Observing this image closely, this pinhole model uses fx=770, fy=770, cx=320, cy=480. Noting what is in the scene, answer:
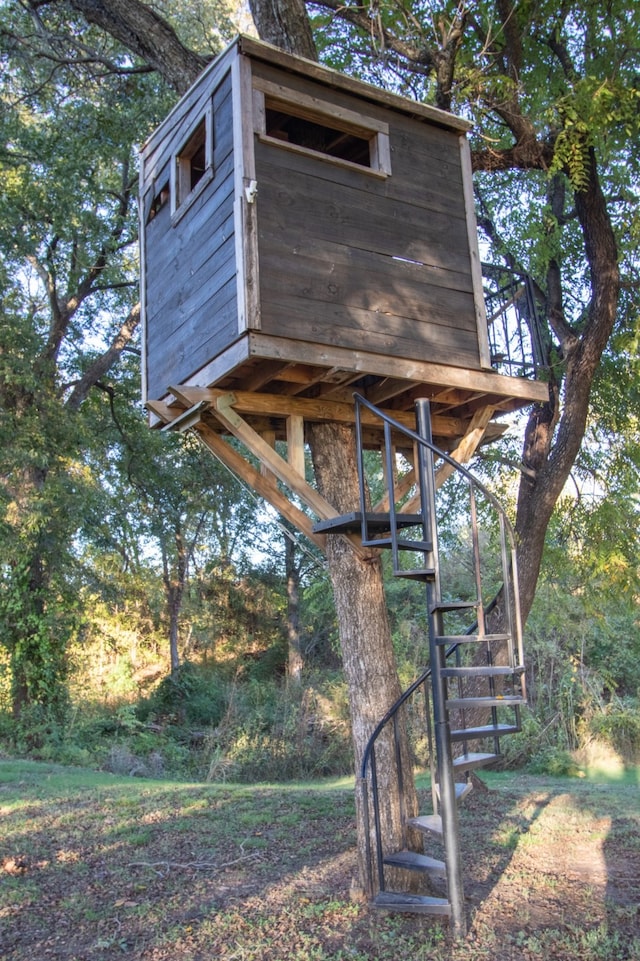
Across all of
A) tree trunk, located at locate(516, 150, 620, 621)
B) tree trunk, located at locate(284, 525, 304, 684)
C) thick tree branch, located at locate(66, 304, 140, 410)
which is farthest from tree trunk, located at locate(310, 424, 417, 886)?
tree trunk, located at locate(284, 525, 304, 684)

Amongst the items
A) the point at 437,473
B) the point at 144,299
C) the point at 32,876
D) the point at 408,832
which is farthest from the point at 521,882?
the point at 144,299

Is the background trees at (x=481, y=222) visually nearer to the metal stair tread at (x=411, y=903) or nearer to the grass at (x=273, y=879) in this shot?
the grass at (x=273, y=879)

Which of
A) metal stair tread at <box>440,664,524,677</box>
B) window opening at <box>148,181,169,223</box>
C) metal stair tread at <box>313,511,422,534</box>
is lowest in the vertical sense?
metal stair tread at <box>440,664,524,677</box>

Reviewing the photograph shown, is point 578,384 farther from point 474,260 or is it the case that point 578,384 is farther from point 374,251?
point 374,251

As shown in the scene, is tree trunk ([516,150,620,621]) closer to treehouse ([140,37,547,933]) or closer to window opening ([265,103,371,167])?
treehouse ([140,37,547,933])

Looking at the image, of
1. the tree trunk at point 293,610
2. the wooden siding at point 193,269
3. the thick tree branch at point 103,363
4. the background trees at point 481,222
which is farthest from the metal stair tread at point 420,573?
A: the tree trunk at point 293,610

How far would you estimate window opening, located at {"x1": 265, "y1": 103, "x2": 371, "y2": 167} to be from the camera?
6.27 meters

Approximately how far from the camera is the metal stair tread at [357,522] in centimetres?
488

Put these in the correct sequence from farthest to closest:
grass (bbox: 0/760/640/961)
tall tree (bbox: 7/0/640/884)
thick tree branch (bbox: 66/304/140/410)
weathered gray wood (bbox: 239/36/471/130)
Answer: thick tree branch (bbox: 66/304/140/410) → tall tree (bbox: 7/0/640/884) → weathered gray wood (bbox: 239/36/471/130) → grass (bbox: 0/760/640/961)

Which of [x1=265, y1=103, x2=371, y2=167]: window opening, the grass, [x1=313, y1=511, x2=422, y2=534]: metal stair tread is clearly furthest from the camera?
[x1=265, y1=103, x2=371, y2=167]: window opening

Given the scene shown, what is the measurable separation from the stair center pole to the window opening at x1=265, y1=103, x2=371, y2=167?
2.81 meters

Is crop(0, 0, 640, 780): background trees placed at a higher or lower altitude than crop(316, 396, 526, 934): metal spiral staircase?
higher

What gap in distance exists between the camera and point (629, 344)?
6.31 meters

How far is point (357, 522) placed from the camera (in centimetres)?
491
